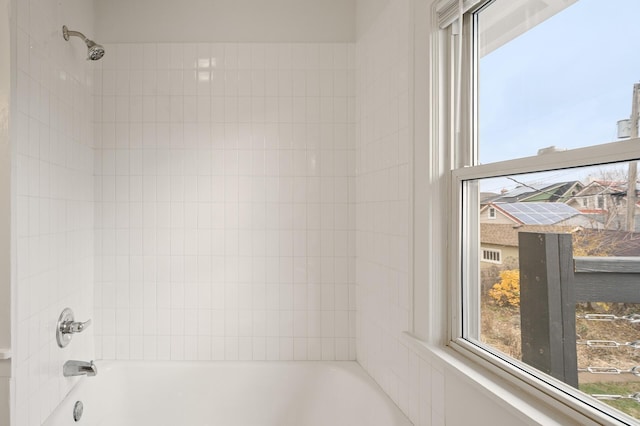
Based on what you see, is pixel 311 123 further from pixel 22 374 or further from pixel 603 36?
pixel 22 374

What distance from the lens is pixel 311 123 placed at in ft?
7.36

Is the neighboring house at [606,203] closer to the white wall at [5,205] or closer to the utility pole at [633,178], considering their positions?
the utility pole at [633,178]

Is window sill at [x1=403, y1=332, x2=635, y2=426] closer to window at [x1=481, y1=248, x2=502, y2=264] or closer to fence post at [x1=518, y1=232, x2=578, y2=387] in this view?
fence post at [x1=518, y1=232, x2=578, y2=387]

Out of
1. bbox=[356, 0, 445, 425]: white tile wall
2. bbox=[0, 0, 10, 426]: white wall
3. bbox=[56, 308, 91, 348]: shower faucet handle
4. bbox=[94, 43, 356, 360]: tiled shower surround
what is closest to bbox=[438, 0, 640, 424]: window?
bbox=[356, 0, 445, 425]: white tile wall

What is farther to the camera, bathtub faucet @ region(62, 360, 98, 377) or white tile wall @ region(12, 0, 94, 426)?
bathtub faucet @ region(62, 360, 98, 377)

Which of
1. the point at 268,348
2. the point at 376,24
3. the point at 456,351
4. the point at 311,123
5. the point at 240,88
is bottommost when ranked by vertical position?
the point at 268,348

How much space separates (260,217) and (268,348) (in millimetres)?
719

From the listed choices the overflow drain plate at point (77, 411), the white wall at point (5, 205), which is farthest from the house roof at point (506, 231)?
the overflow drain plate at point (77, 411)

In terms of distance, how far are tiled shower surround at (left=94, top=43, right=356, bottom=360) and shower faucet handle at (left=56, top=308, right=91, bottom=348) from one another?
37cm

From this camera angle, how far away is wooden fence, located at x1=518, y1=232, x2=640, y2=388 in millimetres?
827

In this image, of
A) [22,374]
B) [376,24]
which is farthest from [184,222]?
[376,24]

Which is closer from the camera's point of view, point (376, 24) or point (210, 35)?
point (376, 24)

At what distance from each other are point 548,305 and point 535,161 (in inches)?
14.0

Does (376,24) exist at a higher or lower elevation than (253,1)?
lower
